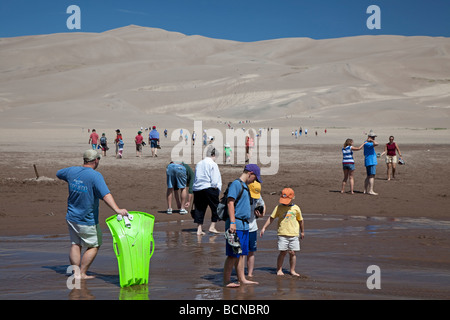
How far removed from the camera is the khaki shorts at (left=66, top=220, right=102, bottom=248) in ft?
22.7

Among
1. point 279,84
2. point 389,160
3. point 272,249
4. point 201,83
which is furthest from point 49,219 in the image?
point 201,83

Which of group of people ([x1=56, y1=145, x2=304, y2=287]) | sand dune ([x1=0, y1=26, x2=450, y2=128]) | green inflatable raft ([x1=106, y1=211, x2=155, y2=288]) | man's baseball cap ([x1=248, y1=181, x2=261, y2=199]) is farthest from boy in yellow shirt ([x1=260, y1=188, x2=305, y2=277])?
sand dune ([x1=0, y1=26, x2=450, y2=128])

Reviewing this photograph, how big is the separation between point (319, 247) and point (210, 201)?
87.5 inches

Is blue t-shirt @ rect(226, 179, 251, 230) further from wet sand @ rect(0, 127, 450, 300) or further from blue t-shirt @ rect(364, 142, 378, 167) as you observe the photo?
blue t-shirt @ rect(364, 142, 378, 167)

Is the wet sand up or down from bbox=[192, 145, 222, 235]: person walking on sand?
down

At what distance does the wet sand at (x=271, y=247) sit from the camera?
6508 mm

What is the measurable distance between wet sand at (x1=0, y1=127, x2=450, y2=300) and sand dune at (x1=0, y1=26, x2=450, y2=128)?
53.9 metres

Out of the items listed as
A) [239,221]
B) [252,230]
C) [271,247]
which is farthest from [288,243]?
[271,247]

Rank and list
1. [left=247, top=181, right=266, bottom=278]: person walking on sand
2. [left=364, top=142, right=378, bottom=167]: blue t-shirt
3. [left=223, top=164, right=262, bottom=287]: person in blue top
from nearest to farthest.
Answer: [left=223, top=164, right=262, bottom=287]: person in blue top < [left=247, top=181, right=266, bottom=278]: person walking on sand < [left=364, top=142, right=378, bottom=167]: blue t-shirt

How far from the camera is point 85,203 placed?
22.7 ft

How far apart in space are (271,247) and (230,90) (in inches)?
4437

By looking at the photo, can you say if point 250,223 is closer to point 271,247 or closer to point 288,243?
point 288,243

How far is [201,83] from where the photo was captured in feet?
433

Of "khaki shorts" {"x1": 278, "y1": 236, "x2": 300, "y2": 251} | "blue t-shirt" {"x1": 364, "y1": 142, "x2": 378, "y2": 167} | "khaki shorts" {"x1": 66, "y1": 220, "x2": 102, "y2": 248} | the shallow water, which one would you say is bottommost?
the shallow water
